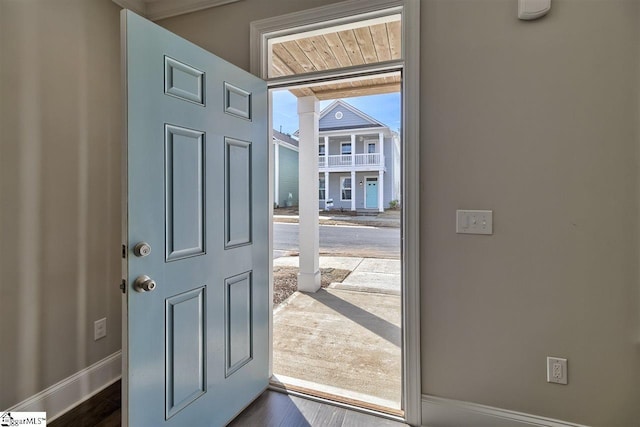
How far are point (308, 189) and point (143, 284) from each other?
2.94m


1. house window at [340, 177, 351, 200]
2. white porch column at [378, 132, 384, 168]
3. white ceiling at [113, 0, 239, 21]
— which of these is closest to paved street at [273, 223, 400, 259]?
house window at [340, 177, 351, 200]

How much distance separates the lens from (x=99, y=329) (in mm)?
2004

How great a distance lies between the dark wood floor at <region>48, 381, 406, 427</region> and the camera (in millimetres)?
1704

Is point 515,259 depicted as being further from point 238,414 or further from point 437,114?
point 238,414

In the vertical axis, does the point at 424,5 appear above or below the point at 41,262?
above

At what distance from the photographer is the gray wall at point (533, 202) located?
1.41 meters

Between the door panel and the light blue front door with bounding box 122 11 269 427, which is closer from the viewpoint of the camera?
the light blue front door with bounding box 122 11 269 427

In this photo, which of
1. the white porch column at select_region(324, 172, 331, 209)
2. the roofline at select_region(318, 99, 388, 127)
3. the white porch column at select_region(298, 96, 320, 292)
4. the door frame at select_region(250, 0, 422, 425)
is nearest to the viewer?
the door frame at select_region(250, 0, 422, 425)

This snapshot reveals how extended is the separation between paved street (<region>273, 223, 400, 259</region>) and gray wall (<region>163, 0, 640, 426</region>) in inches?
180

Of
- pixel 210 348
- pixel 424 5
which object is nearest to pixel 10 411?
pixel 210 348

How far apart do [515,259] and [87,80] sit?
2.60m

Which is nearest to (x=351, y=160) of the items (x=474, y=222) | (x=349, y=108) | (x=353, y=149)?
(x=353, y=149)

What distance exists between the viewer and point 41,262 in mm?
1684

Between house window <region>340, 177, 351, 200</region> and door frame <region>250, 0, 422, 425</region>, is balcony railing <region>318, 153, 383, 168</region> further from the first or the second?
door frame <region>250, 0, 422, 425</region>
